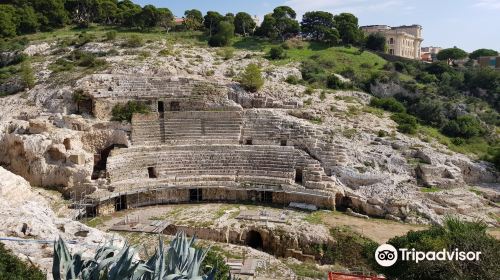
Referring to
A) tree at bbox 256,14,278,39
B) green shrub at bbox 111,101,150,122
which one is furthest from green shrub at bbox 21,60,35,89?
tree at bbox 256,14,278,39

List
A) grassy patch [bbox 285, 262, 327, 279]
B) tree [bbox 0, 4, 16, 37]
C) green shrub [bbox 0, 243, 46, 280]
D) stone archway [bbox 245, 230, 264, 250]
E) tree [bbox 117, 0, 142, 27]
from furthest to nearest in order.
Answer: tree [bbox 117, 0, 142, 27] < tree [bbox 0, 4, 16, 37] < stone archway [bbox 245, 230, 264, 250] < grassy patch [bbox 285, 262, 327, 279] < green shrub [bbox 0, 243, 46, 280]

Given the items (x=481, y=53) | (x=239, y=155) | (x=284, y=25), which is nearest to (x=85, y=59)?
(x=239, y=155)

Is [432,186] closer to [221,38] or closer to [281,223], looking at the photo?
[281,223]

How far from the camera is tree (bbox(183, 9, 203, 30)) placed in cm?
4425

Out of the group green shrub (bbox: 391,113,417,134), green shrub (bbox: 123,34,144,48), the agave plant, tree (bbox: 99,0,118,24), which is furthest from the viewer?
tree (bbox: 99,0,118,24)

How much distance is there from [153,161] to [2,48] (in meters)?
20.9

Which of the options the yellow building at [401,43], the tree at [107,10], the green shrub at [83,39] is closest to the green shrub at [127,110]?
the green shrub at [83,39]

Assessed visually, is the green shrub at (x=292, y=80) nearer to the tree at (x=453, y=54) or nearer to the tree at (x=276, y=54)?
the tree at (x=276, y=54)

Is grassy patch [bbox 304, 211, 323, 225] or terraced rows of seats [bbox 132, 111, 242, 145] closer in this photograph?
grassy patch [bbox 304, 211, 323, 225]

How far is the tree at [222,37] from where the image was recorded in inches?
1512

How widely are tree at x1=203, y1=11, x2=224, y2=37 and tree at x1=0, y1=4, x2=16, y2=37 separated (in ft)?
60.4

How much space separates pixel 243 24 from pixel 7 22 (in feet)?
73.8

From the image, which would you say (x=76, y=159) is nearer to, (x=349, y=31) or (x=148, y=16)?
(x=148, y=16)

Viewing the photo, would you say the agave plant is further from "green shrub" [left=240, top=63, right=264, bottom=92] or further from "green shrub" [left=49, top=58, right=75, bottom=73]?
"green shrub" [left=49, top=58, right=75, bottom=73]
